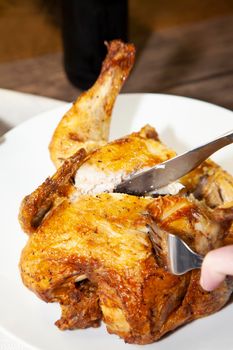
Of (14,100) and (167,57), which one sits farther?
(167,57)

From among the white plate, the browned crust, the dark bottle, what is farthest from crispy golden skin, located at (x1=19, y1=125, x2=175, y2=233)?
the dark bottle

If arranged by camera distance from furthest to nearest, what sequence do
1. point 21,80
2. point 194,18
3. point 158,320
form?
point 194,18 → point 21,80 → point 158,320

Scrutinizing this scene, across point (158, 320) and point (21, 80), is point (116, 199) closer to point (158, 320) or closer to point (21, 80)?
point (158, 320)

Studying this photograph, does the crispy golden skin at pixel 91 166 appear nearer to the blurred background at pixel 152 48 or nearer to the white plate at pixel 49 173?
the white plate at pixel 49 173

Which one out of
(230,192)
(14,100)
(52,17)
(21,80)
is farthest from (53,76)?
(230,192)

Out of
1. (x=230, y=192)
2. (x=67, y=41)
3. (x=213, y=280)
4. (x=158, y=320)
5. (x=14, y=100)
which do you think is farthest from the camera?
(x=67, y=41)

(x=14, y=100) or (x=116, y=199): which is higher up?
(x=14, y=100)

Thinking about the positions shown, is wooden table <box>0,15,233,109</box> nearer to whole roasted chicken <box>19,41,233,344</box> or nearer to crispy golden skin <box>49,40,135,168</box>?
crispy golden skin <box>49,40,135,168</box>
